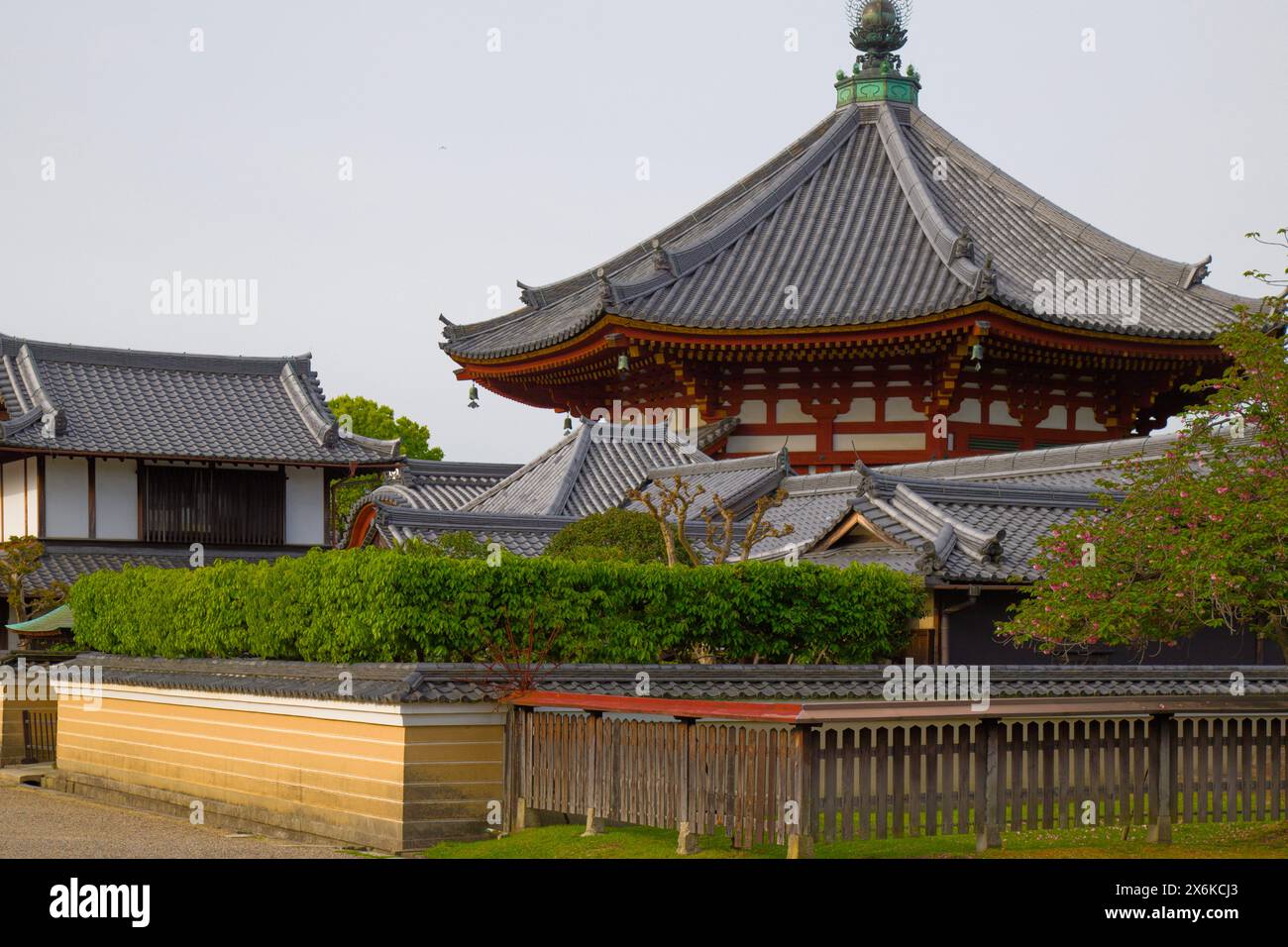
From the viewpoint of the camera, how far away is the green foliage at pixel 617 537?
85.9 ft

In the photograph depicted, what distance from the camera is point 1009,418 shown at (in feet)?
116

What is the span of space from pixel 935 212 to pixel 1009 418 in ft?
17.8

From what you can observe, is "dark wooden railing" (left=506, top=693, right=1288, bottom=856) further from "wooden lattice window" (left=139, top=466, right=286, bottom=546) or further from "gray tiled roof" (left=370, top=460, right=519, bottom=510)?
"wooden lattice window" (left=139, top=466, right=286, bottom=546)

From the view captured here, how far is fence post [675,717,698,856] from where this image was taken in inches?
642

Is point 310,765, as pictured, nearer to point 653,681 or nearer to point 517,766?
point 517,766

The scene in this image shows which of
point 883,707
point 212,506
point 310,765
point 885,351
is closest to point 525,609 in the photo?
point 310,765

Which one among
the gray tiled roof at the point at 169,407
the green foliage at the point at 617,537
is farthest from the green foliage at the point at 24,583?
the green foliage at the point at 617,537

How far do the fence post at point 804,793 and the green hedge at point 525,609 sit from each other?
207 inches

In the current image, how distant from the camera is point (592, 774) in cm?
1758

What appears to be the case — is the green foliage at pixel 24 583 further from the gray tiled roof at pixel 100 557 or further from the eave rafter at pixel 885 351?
the eave rafter at pixel 885 351

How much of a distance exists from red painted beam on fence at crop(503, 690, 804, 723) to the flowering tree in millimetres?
4154

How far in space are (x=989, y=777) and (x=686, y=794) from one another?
282 centimetres

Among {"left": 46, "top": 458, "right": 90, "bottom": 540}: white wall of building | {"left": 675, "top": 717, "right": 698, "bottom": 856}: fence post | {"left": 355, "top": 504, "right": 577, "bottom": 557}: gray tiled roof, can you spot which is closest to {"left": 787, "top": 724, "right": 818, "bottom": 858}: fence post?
{"left": 675, "top": 717, "right": 698, "bottom": 856}: fence post

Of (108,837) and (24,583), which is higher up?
(24,583)
